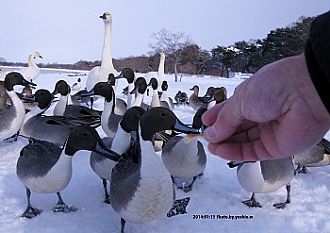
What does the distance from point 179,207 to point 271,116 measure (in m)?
2.97

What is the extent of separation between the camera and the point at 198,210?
396 centimetres

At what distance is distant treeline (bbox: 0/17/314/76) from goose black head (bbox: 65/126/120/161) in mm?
27711

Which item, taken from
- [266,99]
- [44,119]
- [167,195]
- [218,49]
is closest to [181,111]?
[44,119]

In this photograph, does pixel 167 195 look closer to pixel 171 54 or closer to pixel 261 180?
pixel 261 180

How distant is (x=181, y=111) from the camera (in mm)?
11266

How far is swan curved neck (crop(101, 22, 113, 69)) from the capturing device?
9078 mm

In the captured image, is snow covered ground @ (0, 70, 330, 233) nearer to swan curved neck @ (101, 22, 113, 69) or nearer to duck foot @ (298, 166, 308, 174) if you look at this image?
duck foot @ (298, 166, 308, 174)

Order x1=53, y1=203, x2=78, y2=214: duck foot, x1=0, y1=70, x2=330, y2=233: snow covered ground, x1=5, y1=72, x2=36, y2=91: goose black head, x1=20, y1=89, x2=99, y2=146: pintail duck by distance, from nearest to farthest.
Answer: x1=0, y1=70, x2=330, y2=233: snow covered ground < x1=53, y1=203, x2=78, y2=214: duck foot < x1=20, y1=89, x2=99, y2=146: pintail duck < x1=5, y1=72, x2=36, y2=91: goose black head

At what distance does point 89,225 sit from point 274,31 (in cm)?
3369

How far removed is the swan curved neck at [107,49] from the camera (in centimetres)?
908

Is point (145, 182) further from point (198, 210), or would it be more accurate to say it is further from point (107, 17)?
point (107, 17)

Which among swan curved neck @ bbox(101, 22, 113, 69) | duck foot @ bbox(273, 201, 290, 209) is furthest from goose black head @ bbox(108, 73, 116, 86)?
duck foot @ bbox(273, 201, 290, 209)

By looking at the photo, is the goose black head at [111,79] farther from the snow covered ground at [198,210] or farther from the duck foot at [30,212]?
the duck foot at [30,212]

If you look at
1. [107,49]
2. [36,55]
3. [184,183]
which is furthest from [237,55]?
[184,183]
